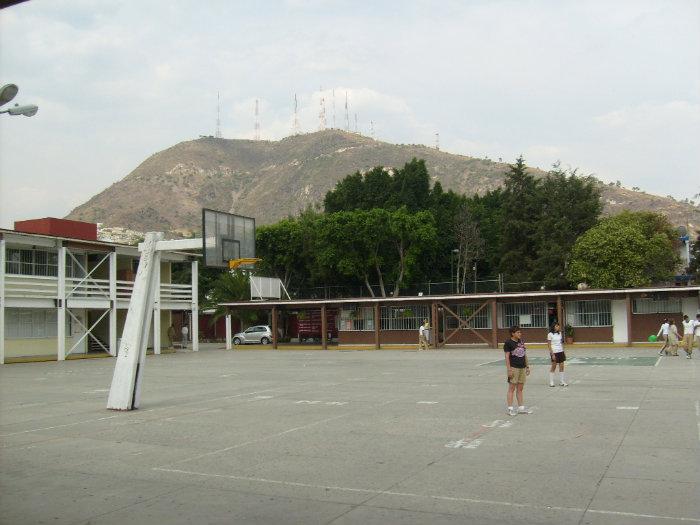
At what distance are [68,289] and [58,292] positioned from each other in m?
1.80

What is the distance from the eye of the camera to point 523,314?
3953cm

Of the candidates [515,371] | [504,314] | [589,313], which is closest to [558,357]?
[515,371]

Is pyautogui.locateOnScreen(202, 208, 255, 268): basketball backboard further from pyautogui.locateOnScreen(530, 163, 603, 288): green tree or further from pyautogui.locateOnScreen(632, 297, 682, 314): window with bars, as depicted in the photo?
pyautogui.locateOnScreen(530, 163, 603, 288): green tree

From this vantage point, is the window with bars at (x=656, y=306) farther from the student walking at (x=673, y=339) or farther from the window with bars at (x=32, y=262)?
the window with bars at (x=32, y=262)

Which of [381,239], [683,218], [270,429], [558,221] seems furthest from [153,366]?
[683,218]

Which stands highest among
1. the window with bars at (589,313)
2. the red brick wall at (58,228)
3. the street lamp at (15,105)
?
the red brick wall at (58,228)

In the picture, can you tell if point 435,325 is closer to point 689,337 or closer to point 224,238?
point 689,337

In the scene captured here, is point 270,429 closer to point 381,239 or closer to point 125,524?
point 125,524

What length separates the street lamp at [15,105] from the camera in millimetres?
8516

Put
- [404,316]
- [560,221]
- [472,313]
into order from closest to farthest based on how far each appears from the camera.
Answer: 1. [472,313]
2. [404,316]
3. [560,221]

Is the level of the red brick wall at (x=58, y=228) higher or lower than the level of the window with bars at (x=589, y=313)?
higher

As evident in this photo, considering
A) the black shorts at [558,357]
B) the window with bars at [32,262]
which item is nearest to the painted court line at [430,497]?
the black shorts at [558,357]

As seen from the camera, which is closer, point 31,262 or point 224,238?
point 224,238

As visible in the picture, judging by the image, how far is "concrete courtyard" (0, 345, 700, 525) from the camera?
646 centimetres
